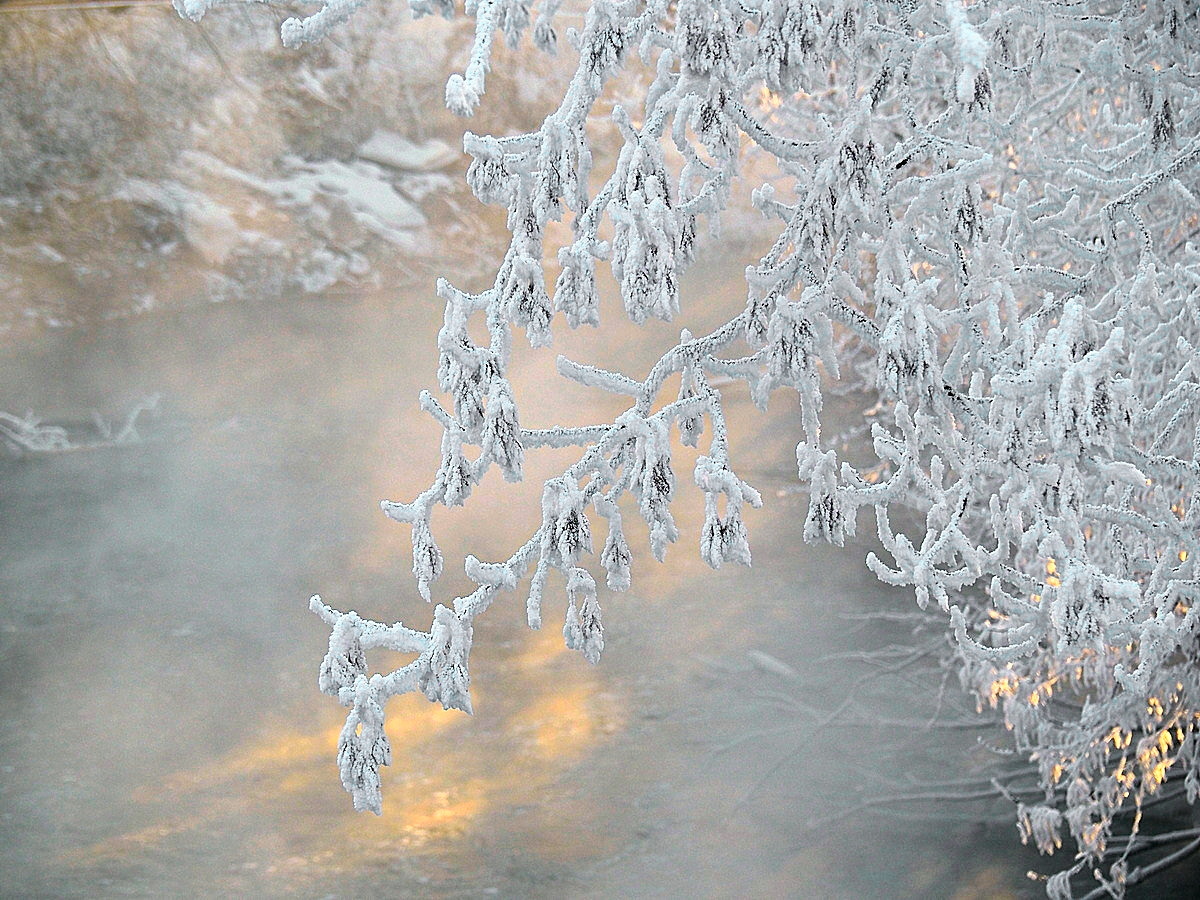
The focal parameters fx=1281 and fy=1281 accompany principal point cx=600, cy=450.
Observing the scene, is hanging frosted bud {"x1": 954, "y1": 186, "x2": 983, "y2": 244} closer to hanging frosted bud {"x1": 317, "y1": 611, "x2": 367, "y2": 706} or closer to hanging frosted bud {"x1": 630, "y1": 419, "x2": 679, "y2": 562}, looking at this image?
hanging frosted bud {"x1": 630, "y1": 419, "x2": 679, "y2": 562}

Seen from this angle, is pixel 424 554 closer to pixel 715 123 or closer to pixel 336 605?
pixel 715 123

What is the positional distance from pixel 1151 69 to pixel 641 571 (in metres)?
9.59

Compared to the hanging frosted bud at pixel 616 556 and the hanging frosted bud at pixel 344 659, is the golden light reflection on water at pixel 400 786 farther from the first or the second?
the hanging frosted bud at pixel 616 556

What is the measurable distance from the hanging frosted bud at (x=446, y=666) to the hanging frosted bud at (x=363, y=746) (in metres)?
0.12

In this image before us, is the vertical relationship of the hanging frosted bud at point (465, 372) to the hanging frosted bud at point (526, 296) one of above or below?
below

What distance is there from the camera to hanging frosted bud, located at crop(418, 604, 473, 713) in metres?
2.96

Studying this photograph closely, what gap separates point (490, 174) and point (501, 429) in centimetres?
55

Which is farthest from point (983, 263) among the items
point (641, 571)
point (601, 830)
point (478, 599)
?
point (641, 571)

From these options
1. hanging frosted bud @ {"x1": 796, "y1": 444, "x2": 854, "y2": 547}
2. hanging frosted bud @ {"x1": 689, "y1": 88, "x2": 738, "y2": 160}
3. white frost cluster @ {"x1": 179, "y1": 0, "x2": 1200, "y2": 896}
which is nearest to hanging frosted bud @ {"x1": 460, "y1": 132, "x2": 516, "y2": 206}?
white frost cluster @ {"x1": 179, "y1": 0, "x2": 1200, "y2": 896}

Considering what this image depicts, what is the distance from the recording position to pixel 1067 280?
11.1ft

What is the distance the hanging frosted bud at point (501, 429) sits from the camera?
268 cm

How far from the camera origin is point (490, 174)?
8.95 ft

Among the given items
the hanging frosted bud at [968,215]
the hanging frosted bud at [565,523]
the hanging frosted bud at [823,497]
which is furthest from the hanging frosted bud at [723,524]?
the hanging frosted bud at [968,215]

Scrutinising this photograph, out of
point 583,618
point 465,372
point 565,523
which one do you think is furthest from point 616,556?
point 465,372
